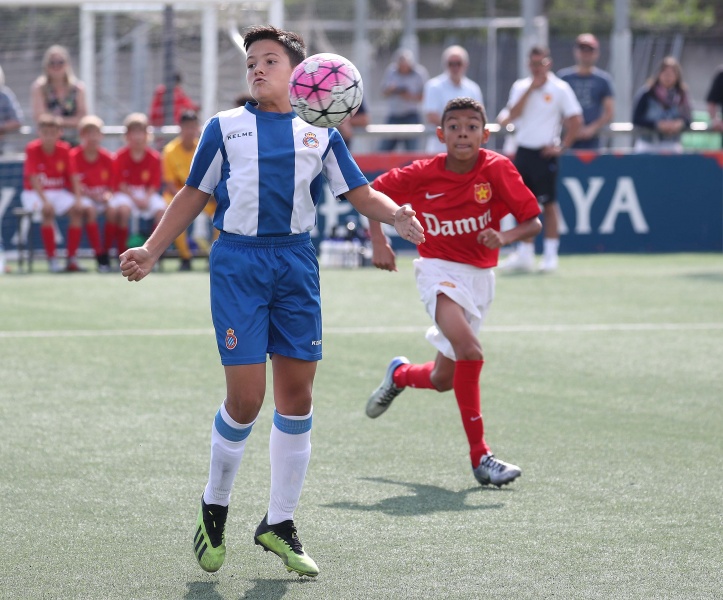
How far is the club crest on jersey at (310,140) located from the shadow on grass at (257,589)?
1.54 meters

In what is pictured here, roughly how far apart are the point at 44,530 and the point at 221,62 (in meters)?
14.7

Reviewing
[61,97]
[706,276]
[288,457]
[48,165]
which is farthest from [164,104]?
[288,457]

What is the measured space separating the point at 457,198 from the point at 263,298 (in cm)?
218

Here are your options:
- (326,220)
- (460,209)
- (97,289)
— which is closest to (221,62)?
(326,220)

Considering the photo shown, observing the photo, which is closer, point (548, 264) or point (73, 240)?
point (548, 264)

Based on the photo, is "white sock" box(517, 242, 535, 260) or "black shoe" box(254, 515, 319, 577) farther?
"white sock" box(517, 242, 535, 260)

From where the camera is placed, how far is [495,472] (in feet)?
19.9

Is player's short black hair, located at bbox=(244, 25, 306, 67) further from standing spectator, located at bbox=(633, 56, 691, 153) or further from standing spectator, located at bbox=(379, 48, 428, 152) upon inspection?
standing spectator, located at bbox=(379, 48, 428, 152)

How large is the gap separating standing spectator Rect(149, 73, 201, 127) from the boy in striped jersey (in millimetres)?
12942

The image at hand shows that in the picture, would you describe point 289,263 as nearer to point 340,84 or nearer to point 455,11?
point 340,84

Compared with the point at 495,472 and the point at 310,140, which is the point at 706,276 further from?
the point at 310,140

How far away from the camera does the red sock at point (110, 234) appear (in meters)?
15.3

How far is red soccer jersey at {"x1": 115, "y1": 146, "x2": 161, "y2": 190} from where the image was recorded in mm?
15352

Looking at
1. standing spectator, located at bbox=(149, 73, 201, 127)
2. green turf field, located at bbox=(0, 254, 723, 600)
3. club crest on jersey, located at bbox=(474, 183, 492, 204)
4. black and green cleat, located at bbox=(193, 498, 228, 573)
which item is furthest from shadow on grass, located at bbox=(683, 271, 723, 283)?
black and green cleat, located at bbox=(193, 498, 228, 573)
